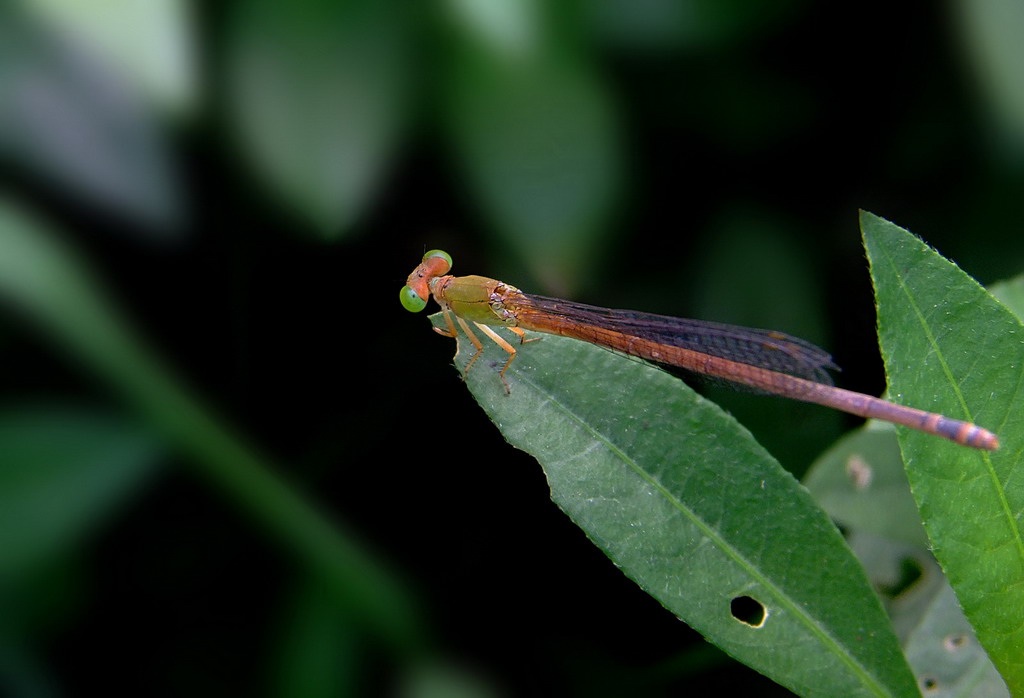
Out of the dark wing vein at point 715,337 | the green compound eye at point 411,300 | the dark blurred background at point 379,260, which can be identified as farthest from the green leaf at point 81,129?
the dark wing vein at point 715,337

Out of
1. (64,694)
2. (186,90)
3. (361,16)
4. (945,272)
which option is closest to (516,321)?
(361,16)

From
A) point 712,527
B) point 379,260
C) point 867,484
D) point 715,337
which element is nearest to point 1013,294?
point 867,484

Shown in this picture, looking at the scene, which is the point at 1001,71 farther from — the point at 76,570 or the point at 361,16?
the point at 76,570

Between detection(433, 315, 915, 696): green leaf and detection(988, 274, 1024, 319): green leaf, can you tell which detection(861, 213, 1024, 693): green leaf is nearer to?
detection(433, 315, 915, 696): green leaf

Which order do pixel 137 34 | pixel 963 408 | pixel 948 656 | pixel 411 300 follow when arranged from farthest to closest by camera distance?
pixel 411 300 → pixel 137 34 → pixel 948 656 → pixel 963 408

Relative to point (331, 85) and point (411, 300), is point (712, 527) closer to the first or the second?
point (411, 300)

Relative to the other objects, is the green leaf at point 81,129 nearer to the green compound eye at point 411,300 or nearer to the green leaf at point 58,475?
the green leaf at point 58,475
